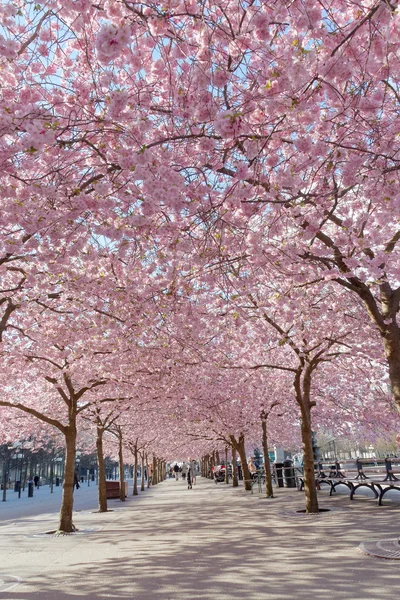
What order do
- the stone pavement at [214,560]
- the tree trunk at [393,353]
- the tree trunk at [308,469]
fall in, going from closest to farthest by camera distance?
the stone pavement at [214,560], the tree trunk at [393,353], the tree trunk at [308,469]

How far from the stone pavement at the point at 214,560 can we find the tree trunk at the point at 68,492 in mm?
514

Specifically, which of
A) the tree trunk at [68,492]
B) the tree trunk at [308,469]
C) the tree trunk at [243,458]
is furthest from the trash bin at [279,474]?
the tree trunk at [68,492]

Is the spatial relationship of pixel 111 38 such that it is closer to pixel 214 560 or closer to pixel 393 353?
pixel 393 353

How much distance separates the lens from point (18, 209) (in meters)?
6.39

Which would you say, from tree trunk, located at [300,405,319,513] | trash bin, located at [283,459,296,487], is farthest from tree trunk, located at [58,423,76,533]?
trash bin, located at [283,459,296,487]

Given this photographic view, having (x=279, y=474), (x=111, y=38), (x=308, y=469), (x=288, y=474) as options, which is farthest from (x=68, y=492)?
(x=279, y=474)

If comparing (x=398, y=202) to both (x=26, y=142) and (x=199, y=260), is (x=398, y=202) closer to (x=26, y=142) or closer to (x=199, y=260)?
(x=199, y=260)

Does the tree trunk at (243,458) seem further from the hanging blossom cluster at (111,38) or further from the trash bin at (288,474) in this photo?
the hanging blossom cluster at (111,38)

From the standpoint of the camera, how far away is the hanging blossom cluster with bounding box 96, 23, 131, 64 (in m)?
4.41

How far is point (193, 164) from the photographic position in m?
6.69

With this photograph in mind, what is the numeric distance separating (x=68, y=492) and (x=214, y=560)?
694 centimetres

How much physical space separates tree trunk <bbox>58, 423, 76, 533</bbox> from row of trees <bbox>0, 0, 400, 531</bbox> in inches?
110

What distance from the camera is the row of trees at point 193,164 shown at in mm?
4988

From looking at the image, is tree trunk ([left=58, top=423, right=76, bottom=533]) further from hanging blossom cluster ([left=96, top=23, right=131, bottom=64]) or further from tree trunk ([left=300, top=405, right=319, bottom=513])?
hanging blossom cluster ([left=96, top=23, right=131, bottom=64])
